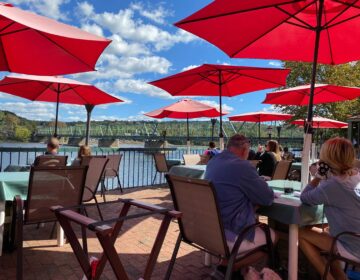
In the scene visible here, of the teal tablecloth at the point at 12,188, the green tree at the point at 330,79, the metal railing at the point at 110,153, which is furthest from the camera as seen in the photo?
the green tree at the point at 330,79

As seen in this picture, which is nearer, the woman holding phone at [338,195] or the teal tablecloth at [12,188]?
the woman holding phone at [338,195]

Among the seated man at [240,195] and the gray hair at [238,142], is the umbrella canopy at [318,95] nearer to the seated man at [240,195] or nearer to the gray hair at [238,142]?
the gray hair at [238,142]

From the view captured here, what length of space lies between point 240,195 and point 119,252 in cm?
183

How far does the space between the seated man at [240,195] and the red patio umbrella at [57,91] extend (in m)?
4.59

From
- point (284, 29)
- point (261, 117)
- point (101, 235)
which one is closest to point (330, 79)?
point (261, 117)

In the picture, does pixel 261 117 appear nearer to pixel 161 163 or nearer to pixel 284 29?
pixel 161 163

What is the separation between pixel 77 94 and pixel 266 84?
4.01 m

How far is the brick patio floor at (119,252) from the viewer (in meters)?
3.28

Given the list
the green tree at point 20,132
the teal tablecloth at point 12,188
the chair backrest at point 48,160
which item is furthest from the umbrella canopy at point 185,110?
the teal tablecloth at point 12,188

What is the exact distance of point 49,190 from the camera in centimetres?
345

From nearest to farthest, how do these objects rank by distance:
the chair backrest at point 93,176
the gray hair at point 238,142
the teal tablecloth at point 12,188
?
the gray hair at point 238,142, the teal tablecloth at point 12,188, the chair backrest at point 93,176

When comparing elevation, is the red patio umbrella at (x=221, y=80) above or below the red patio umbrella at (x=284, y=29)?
below

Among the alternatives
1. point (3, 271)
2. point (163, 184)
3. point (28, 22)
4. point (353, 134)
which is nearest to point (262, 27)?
point (28, 22)

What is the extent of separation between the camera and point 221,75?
6309 mm
